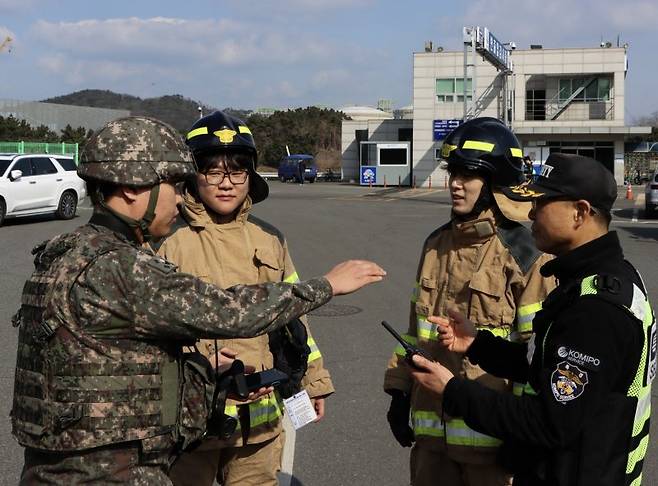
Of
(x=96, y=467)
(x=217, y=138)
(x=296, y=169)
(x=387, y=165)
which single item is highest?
(x=217, y=138)

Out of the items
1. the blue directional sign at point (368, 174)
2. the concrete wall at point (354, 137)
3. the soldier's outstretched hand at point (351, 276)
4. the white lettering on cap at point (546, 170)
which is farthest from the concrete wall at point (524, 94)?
the soldier's outstretched hand at point (351, 276)

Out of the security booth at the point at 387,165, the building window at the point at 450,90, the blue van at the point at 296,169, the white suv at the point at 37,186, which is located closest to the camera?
the white suv at the point at 37,186

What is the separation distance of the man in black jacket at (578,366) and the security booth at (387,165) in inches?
1719

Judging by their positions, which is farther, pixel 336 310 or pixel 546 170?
pixel 336 310

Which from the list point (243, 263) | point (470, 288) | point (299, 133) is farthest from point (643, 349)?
point (299, 133)

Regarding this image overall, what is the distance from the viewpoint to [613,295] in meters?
2.27

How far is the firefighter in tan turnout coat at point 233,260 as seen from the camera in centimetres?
338

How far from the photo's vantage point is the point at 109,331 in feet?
7.53

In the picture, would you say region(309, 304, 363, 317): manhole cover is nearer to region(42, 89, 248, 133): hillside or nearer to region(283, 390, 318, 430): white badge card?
region(283, 390, 318, 430): white badge card

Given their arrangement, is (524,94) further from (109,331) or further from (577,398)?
(109,331)

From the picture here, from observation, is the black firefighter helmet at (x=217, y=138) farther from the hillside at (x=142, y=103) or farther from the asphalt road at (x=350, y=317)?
the hillside at (x=142, y=103)

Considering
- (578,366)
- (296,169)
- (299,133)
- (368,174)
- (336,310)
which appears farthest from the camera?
(299,133)

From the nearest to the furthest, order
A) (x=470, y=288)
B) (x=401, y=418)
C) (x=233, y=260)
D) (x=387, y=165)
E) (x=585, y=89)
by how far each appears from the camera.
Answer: (x=470, y=288) < (x=401, y=418) < (x=233, y=260) < (x=387, y=165) < (x=585, y=89)

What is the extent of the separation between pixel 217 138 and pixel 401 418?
4.87ft
